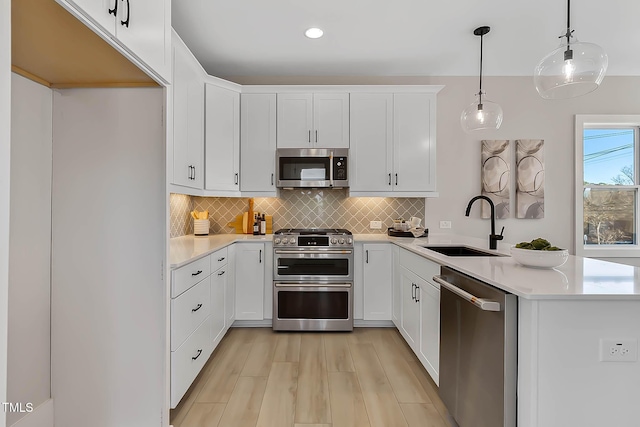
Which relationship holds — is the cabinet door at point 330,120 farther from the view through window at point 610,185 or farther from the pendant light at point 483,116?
the view through window at point 610,185

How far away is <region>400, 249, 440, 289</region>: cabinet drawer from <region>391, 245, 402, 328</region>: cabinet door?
0.58ft

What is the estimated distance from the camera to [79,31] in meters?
1.12

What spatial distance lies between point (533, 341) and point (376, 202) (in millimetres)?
2710

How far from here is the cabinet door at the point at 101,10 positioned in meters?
1.01

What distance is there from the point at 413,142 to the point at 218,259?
2286mm

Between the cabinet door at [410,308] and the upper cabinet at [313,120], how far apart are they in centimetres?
154

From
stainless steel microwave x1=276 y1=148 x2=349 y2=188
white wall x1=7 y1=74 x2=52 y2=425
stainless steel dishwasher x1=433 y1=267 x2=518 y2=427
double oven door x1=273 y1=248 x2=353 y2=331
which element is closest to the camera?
stainless steel dishwasher x1=433 y1=267 x2=518 y2=427

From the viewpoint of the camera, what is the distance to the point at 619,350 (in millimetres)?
1165

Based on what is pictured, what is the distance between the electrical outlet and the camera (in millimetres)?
1160

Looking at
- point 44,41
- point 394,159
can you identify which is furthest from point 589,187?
point 44,41

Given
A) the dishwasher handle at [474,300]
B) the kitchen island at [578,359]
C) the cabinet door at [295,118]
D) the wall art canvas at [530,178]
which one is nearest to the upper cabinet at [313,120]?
the cabinet door at [295,118]

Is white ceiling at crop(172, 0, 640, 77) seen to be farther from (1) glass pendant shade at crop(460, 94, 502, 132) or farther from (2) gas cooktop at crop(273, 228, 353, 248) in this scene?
(2) gas cooktop at crop(273, 228, 353, 248)

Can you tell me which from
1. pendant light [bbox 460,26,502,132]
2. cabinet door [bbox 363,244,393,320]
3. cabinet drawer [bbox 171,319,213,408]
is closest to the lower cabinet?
cabinet door [bbox 363,244,393,320]

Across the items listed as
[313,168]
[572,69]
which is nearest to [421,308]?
[572,69]
